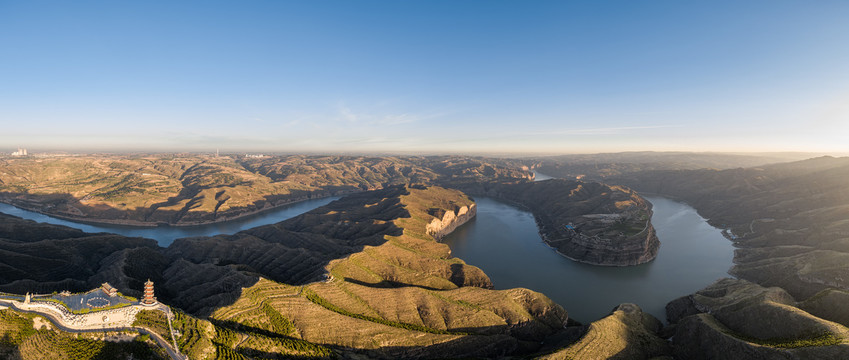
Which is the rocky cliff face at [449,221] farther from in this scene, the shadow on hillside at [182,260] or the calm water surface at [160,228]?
the calm water surface at [160,228]

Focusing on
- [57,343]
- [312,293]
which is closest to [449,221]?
[312,293]

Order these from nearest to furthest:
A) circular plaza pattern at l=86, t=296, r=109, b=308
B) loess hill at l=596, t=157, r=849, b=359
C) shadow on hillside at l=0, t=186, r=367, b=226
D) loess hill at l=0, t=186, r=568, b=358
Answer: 1. circular plaza pattern at l=86, t=296, r=109, b=308
2. loess hill at l=596, t=157, r=849, b=359
3. loess hill at l=0, t=186, r=568, b=358
4. shadow on hillside at l=0, t=186, r=367, b=226

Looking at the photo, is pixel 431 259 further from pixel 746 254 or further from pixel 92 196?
pixel 92 196

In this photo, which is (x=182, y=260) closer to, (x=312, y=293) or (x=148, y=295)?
(x=312, y=293)

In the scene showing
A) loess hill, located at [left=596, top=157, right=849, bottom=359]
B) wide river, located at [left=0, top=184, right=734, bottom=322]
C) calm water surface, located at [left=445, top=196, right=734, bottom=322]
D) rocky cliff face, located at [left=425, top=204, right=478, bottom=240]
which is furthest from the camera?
rocky cliff face, located at [left=425, top=204, right=478, bottom=240]

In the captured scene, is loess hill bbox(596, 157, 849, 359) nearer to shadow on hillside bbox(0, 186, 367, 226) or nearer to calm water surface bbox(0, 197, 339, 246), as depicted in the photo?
calm water surface bbox(0, 197, 339, 246)

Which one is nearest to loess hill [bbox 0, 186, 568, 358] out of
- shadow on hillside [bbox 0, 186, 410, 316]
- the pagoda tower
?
shadow on hillside [bbox 0, 186, 410, 316]

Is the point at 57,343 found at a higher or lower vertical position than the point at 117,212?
higher
